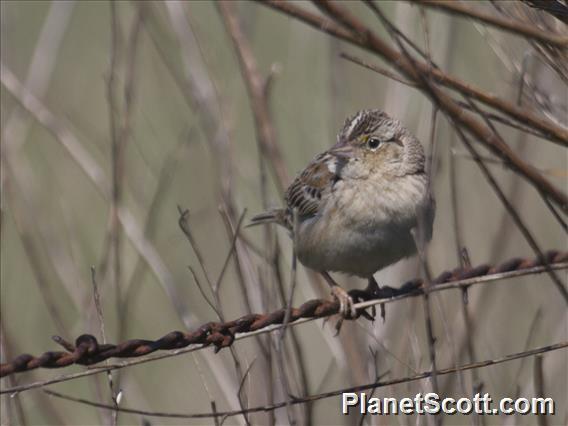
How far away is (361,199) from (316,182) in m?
0.33

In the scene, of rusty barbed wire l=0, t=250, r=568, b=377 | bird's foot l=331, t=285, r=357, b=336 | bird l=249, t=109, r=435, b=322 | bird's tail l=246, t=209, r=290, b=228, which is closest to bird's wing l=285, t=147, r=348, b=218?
bird l=249, t=109, r=435, b=322

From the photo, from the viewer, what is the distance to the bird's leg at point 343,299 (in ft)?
12.4

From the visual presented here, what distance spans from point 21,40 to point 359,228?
265 inches

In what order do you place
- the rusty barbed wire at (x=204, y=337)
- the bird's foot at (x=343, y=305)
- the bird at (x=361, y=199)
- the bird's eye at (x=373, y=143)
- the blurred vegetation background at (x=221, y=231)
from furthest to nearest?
the bird's eye at (x=373, y=143), the bird at (x=361, y=199), the blurred vegetation background at (x=221, y=231), the bird's foot at (x=343, y=305), the rusty barbed wire at (x=204, y=337)

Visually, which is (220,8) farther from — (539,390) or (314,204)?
(539,390)

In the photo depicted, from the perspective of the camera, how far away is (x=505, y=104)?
2.70m

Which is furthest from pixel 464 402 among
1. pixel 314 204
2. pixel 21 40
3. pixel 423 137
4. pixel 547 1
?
pixel 21 40

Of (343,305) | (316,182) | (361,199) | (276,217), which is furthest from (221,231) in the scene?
(343,305)

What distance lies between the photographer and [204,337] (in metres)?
3.05

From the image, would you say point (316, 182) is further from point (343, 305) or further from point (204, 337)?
point (204, 337)

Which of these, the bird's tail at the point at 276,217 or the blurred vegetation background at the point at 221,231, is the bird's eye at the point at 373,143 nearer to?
the blurred vegetation background at the point at 221,231

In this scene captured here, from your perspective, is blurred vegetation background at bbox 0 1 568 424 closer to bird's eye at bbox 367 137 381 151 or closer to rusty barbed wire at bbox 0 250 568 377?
rusty barbed wire at bbox 0 250 568 377

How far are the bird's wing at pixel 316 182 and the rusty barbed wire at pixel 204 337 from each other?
957 millimetres

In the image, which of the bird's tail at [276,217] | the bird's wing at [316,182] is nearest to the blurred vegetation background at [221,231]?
the bird's tail at [276,217]
